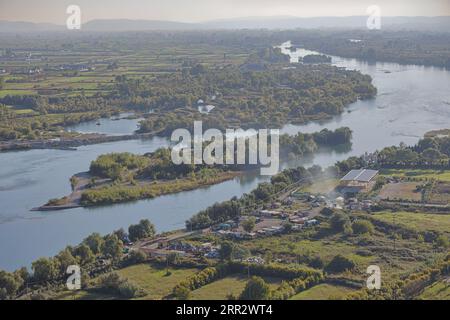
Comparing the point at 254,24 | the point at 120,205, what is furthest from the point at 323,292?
the point at 254,24

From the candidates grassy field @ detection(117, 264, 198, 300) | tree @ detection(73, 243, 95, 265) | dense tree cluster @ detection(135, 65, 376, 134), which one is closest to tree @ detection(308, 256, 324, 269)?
grassy field @ detection(117, 264, 198, 300)

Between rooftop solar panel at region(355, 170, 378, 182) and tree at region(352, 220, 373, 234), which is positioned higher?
rooftop solar panel at region(355, 170, 378, 182)

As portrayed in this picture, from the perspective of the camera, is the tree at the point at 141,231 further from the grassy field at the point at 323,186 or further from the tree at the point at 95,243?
the grassy field at the point at 323,186

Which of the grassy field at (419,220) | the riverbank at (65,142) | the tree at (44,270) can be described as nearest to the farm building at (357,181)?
the grassy field at (419,220)

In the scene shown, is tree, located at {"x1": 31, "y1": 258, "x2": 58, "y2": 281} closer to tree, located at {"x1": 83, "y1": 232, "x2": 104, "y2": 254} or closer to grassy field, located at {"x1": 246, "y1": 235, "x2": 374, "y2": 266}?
tree, located at {"x1": 83, "y1": 232, "x2": 104, "y2": 254}

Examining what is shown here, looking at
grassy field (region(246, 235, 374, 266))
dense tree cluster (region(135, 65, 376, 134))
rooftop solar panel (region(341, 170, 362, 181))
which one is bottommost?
grassy field (region(246, 235, 374, 266))

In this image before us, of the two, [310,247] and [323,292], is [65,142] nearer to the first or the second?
A: [310,247]

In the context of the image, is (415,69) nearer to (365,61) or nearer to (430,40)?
(365,61)
